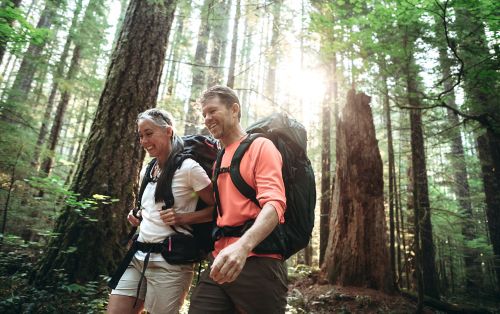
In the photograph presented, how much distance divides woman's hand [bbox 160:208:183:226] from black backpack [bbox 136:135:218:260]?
0.07m

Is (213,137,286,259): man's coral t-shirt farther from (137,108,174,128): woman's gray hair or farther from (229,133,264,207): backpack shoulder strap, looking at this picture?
(137,108,174,128): woman's gray hair

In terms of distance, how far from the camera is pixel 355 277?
7.14 metres

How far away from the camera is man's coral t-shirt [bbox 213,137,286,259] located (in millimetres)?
1920

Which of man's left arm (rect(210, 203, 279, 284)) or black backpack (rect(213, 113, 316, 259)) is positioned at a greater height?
black backpack (rect(213, 113, 316, 259))

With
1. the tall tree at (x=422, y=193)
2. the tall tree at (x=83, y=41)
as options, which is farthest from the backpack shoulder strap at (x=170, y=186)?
the tall tree at (x=83, y=41)

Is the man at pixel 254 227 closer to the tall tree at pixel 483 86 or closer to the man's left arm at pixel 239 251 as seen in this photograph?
the man's left arm at pixel 239 251

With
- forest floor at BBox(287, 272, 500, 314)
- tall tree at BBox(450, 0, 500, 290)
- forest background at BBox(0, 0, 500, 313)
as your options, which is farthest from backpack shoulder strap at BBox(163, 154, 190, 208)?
tall tree at BBox(450, 0, 500, 290)

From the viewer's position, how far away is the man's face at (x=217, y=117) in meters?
2.32

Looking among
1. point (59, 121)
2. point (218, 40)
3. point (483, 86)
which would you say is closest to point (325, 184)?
point (483, 86)

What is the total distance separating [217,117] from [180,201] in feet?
2.80

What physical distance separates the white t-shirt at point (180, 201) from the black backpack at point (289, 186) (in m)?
0.32

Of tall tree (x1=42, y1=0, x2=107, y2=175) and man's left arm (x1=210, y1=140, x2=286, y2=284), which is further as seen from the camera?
tall tree (x1=42, y1=0, x2=107, y2=175)

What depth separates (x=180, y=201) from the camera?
104 inches

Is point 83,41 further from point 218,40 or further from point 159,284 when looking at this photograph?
point 159,284
